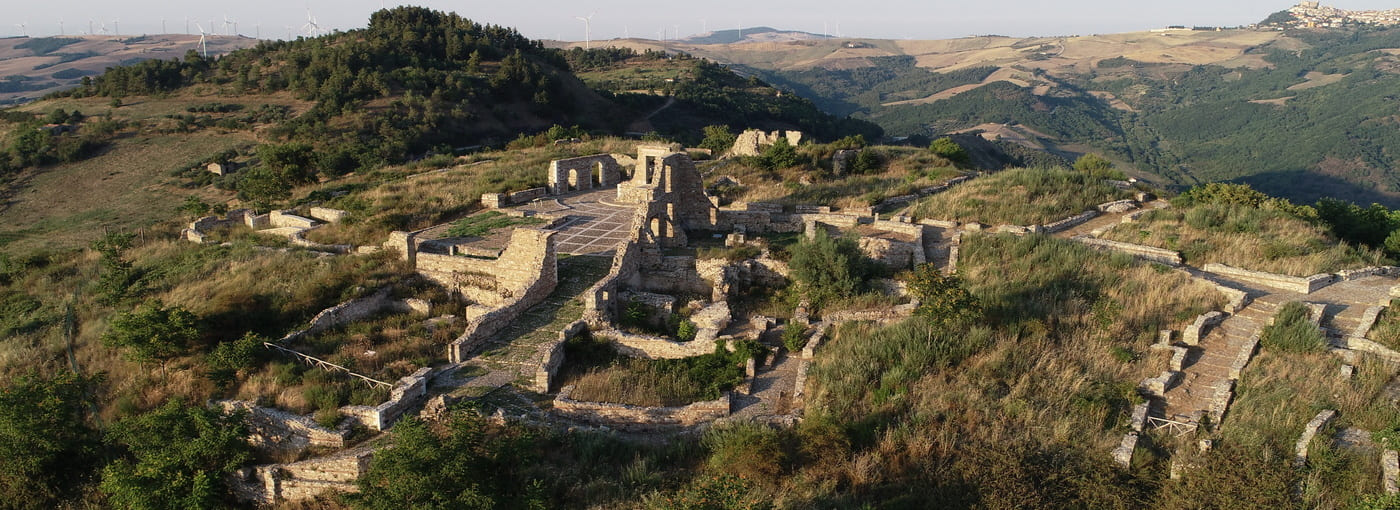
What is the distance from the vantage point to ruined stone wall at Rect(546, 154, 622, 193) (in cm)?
2544

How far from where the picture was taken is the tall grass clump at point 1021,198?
21.3m

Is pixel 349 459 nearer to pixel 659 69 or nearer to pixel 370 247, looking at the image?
pixel 370 247

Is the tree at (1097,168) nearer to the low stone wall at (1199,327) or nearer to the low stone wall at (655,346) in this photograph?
the low stone wall at (1199,327)

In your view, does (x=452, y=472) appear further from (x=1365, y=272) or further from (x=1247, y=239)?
(x=1365, y=272)

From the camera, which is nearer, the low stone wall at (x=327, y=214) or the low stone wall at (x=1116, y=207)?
the low stone wall at (x=327, y=214)

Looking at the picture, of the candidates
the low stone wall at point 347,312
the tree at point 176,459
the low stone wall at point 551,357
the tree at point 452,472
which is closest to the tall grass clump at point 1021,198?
the low stone wall at point 551,357

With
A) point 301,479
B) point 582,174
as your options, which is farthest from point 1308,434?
point 582,174

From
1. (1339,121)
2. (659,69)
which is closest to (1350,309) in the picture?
(659,69)

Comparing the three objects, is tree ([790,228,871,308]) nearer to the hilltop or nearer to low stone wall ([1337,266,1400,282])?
low stone wall ([1337,266,1400,282])

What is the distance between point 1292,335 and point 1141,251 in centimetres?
615

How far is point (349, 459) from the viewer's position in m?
9.45

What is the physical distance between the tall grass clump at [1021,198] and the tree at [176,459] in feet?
56.1

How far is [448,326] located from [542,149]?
23.0 m

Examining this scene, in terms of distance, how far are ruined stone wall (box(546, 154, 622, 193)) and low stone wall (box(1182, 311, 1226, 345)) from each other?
59.7 feet
